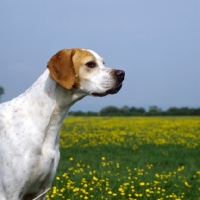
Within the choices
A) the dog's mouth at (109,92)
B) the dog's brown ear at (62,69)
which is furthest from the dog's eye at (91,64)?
the dog's mouth at (109,92)

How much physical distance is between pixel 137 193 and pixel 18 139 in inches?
155

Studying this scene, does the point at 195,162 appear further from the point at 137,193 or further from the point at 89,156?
the point at 137,193

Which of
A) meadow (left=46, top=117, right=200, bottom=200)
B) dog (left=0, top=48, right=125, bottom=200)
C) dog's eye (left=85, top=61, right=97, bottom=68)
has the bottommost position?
meadow (left=46, top=117, right=200, bottom=200)

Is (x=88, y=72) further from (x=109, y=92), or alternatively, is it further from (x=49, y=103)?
(x=49, y=103)

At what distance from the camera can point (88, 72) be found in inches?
230

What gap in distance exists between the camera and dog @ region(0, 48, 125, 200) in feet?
18.8

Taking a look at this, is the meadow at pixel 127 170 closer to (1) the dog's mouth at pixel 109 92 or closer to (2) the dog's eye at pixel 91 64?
(1) the dog's mouth at pixel 109 92

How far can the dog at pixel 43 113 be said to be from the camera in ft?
18.8

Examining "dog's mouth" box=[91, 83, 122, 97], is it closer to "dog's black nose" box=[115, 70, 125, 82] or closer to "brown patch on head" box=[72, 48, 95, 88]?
"dog's black nose" box=[115, 70, 125, 82]

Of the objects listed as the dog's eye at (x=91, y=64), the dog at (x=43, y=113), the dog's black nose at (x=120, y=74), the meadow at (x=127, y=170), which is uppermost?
the dog's eye at (x=91, y=64)

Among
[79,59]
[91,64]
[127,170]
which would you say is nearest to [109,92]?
[91,64]

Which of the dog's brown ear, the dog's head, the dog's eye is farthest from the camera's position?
the dog's eye

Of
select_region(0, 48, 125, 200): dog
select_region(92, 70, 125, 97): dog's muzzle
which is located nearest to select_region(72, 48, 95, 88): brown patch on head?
select_region(0, 48, 125, 200): dog

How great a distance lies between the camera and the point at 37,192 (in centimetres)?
612
